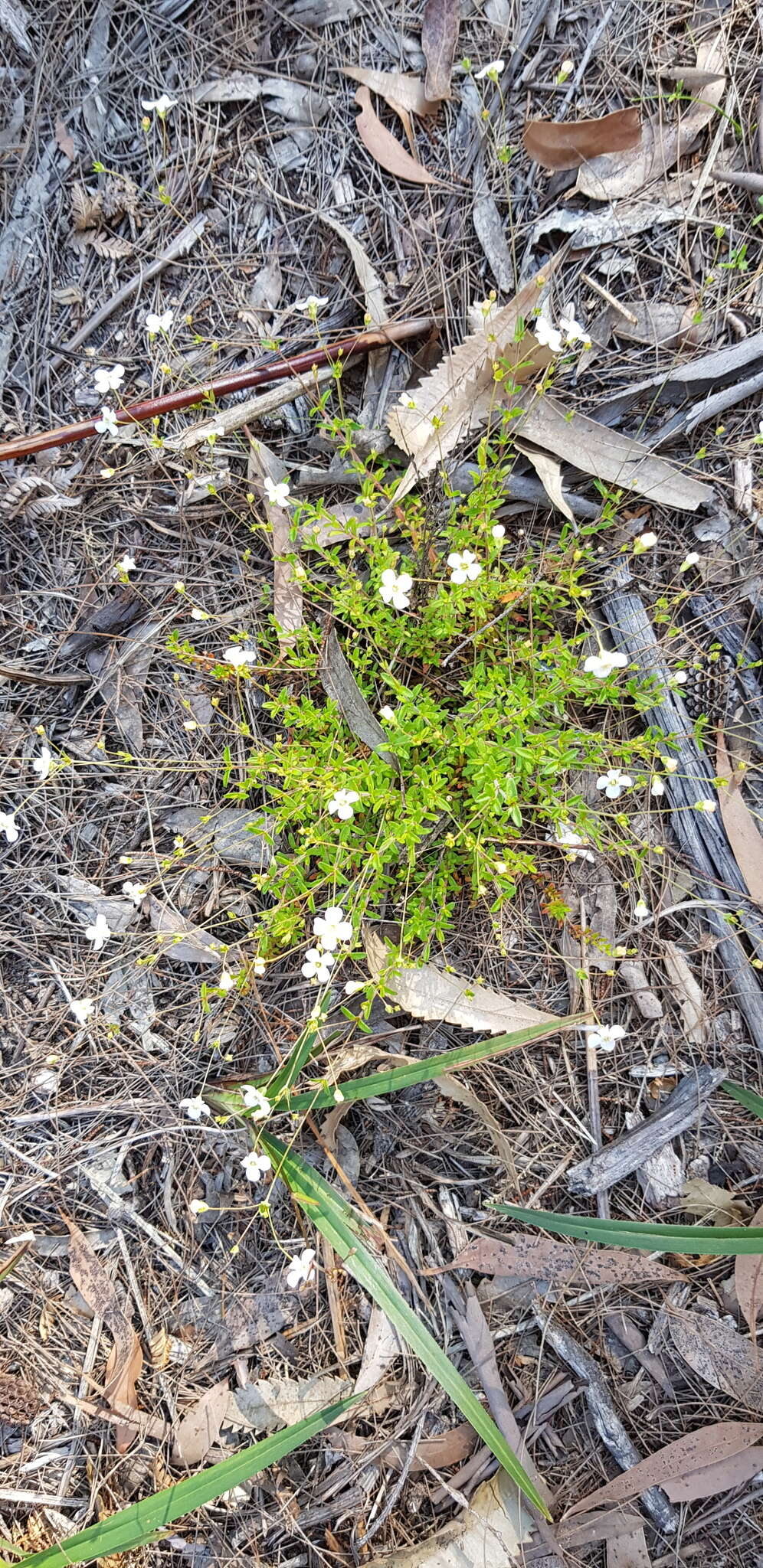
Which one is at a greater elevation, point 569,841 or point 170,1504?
point 569,841

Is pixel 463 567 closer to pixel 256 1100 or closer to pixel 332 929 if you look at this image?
pixel 332 929

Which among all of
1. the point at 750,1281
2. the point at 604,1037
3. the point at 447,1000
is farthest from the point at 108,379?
the point at 750,1281

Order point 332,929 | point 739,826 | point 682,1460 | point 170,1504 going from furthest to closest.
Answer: point 739,826 < point 682,1460 < point 170,1504 < point 332,929

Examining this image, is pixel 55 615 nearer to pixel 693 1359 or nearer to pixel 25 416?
pixel 25 416

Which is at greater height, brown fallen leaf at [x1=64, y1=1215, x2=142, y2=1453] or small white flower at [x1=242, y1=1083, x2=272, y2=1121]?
small white flower at [x1=242, y1=1083, x2=272, y2=1121]

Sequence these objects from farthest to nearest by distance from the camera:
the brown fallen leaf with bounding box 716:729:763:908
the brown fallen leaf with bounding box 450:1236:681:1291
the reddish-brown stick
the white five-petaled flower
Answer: the reddish-brown stick
the brown fallen leaf with bounding box 716:729:763:908
the brown fallen leaf with bounding box 450:1236:681:1291
the white five-petaled flower

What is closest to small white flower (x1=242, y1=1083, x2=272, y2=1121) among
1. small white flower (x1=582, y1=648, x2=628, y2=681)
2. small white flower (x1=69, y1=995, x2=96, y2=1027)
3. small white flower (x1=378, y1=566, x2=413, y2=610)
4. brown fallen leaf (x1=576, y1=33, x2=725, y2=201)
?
small white flower (x1=69, y1=995, x2=96, y2=1027)

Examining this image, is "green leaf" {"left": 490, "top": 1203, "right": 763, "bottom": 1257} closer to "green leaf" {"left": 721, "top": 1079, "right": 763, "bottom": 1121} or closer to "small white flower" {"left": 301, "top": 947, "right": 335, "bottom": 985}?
"green leaf" {"left": 721, "top": 1079, "right": 763, "bottom": 1121}
